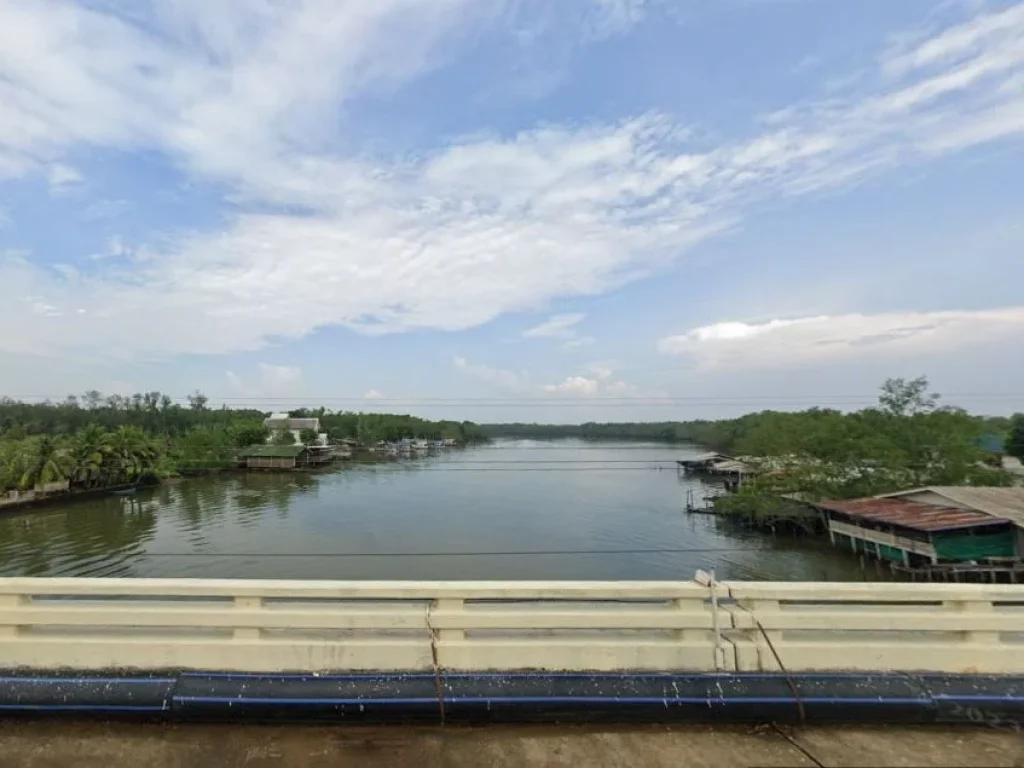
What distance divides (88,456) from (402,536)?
2976 cm

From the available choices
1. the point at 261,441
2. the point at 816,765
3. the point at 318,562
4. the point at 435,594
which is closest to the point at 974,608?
the point at 816,765

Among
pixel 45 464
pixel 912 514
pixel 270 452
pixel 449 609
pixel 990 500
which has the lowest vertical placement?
pixel 912 514

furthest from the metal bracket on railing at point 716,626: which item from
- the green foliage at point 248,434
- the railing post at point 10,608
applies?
the green foliage at point 248,434

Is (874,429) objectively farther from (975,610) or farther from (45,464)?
(45,464)

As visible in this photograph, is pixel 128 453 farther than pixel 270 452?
No

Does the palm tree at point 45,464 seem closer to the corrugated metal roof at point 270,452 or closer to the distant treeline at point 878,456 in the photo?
the corrugated metal roof at point 270,452

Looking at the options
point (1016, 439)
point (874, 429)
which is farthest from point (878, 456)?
point (1016, 439)

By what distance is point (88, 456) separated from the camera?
137ft

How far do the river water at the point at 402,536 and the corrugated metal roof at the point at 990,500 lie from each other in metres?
4.80

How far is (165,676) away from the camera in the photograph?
2535mm

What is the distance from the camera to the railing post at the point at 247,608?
266cm

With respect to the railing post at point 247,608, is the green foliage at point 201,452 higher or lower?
lower

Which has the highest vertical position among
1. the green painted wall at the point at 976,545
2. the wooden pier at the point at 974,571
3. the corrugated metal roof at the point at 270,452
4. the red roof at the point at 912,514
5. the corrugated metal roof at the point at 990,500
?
the corrugated metal roof at the point at 270,452

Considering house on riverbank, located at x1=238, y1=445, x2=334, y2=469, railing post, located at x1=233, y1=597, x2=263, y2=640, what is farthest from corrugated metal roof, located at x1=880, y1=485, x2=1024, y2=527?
house on riverbank, located at x1=238, y1=445, x2=334, y2=469
